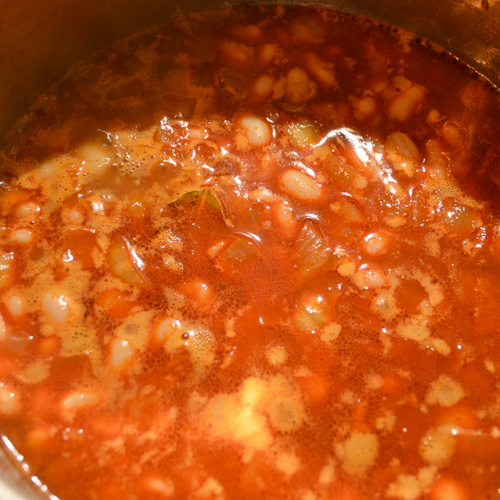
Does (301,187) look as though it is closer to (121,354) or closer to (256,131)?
(256,131)

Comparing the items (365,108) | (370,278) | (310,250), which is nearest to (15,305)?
(310,250)

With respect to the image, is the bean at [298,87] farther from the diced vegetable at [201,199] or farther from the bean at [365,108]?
the diced vegetable at [201,199]

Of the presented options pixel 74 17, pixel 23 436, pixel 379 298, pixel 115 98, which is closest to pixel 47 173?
pixel 115 98

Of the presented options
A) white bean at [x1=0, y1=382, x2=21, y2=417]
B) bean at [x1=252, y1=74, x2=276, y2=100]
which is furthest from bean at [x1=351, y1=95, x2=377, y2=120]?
white bean at [x1=0, y1=382, x2=21, y2=417]

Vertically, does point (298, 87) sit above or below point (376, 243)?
above

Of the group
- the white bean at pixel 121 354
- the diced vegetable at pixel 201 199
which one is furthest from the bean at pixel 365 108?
the white bean at pixel 121 354

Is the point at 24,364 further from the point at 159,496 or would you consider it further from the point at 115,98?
the point at 115,98

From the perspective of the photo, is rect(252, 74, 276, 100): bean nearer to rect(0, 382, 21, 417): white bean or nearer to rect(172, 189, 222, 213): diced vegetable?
rect(172, 189, 222, 213): diced vegetable
